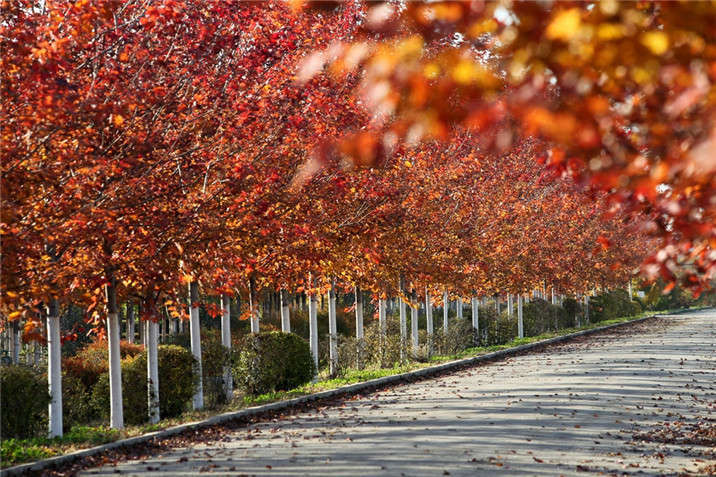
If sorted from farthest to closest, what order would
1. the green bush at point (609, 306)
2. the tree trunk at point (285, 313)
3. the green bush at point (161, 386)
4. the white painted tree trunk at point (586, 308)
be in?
the green bush at point (609, 306) < the white painted tree trunk at point (586, 308) < the tree trunk at point (285, 313) < the green bush at point (161, 386)

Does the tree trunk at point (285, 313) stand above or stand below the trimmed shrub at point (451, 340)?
above

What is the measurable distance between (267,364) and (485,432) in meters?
6.94

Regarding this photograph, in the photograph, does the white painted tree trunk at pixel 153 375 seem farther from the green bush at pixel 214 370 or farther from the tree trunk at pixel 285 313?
the tree trunk at pixel 285 313

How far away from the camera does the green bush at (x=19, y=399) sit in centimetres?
1270

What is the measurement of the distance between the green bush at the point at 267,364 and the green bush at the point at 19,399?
17.9 feet

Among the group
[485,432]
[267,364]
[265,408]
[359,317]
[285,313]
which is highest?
[285,313]

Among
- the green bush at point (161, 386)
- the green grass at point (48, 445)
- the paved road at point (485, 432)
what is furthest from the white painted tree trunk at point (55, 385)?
the green bush at point (161, 386)

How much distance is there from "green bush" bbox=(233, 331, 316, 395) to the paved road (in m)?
1.90

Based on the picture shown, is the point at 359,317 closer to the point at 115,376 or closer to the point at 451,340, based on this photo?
the point at 451,340

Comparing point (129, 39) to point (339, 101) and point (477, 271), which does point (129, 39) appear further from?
point (477, 271)

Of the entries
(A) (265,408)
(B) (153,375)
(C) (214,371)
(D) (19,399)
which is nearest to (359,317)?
(C) (214,371)

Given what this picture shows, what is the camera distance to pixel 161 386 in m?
15.3

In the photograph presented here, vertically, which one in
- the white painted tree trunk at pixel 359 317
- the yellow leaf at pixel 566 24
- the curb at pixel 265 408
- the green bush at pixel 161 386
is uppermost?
the yellow leaf at pixel 566 24

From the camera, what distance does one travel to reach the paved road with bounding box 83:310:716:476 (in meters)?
9.50
